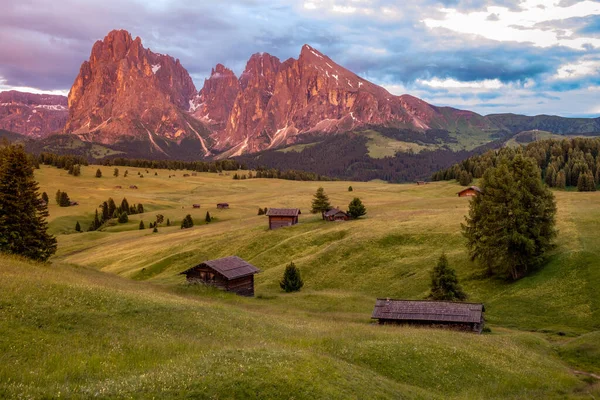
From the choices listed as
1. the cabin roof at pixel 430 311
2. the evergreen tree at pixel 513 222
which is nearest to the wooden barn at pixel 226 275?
the cabin roof at pixel 430 311

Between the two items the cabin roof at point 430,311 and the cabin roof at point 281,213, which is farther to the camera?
the cabin roof at point 281,213

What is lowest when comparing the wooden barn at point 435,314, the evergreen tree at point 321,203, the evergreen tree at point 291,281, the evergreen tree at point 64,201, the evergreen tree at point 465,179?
the evergreen tree at point 291,281

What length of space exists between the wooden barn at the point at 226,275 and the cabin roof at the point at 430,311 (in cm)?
2084

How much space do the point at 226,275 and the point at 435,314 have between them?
86.2 ft

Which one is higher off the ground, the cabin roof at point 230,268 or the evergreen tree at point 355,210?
the evergreen tree at point 355,210

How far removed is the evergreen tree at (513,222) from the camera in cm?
5659

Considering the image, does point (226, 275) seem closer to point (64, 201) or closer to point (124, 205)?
point (124, 205)

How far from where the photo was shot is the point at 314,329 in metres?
33.6

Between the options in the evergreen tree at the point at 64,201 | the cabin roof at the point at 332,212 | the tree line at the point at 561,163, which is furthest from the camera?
the evergreen tree at the point at 64,201

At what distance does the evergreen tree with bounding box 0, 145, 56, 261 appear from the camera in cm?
4547

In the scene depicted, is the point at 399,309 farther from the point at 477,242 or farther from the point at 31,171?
the point at 31,171

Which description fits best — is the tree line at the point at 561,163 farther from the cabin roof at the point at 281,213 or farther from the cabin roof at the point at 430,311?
the cabin roof at the point at 430,311

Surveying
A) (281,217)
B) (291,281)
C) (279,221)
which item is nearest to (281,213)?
(281,217)

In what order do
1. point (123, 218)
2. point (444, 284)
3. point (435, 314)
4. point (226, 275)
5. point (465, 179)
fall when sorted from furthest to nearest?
point (465, 179)
point (123, 218)
point (226, 275)
point (444, 284)
point (435, 314)
